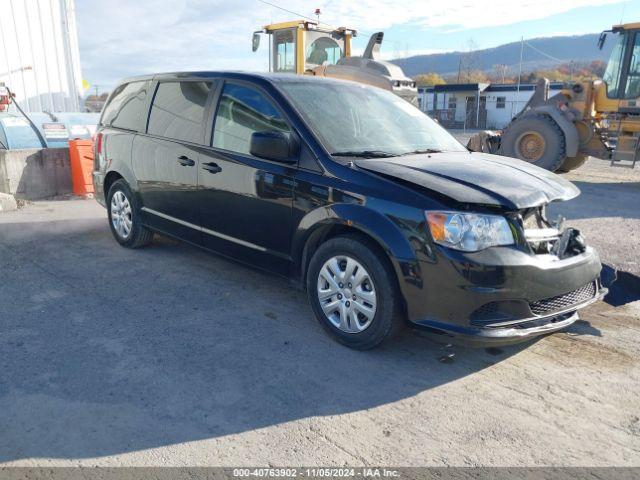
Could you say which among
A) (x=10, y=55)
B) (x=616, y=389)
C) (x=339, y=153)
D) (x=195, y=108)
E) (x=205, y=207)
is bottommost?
(x=616, y=389)

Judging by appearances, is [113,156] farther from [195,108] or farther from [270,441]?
[270,441]

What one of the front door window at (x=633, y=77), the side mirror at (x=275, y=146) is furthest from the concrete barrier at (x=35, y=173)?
the front door window at (x=633, y=77)

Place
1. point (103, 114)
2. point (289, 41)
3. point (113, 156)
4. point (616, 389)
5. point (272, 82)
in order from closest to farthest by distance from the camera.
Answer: point (616, 389) < point (272, 82) < point (113, 156) < point (103, 114) < point (289, 41)

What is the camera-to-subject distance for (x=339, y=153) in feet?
12.5

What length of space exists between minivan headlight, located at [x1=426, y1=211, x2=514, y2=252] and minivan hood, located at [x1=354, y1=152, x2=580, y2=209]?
11 centimetres

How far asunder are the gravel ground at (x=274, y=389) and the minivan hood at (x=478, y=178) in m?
1.10

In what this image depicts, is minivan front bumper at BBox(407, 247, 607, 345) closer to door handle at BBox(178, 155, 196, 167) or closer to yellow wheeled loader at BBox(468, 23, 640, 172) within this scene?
door handle at BBox(178, 155, 196, 167)

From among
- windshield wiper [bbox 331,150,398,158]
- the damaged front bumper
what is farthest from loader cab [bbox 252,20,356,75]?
the damaged front bumper

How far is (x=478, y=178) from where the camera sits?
352 cm

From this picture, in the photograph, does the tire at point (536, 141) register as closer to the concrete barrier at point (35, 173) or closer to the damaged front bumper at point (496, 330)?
the damaged front bumper at point (496, 330)

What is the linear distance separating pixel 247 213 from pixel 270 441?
2.04 m

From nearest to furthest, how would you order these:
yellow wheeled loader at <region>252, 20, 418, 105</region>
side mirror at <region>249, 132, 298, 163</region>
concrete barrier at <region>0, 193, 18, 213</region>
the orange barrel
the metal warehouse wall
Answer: side mirror at <region>249, 132, 298, 163</region>
concrete barrier at <region>0, 193, 18, 213</region>
the orange barrel
yellow wheeled loader at <region>252, 20, 418, 105</region>
the metal warehouse wall

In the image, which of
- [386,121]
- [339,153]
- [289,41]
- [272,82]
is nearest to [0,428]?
[339,153]

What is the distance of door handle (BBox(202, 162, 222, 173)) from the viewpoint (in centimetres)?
449
